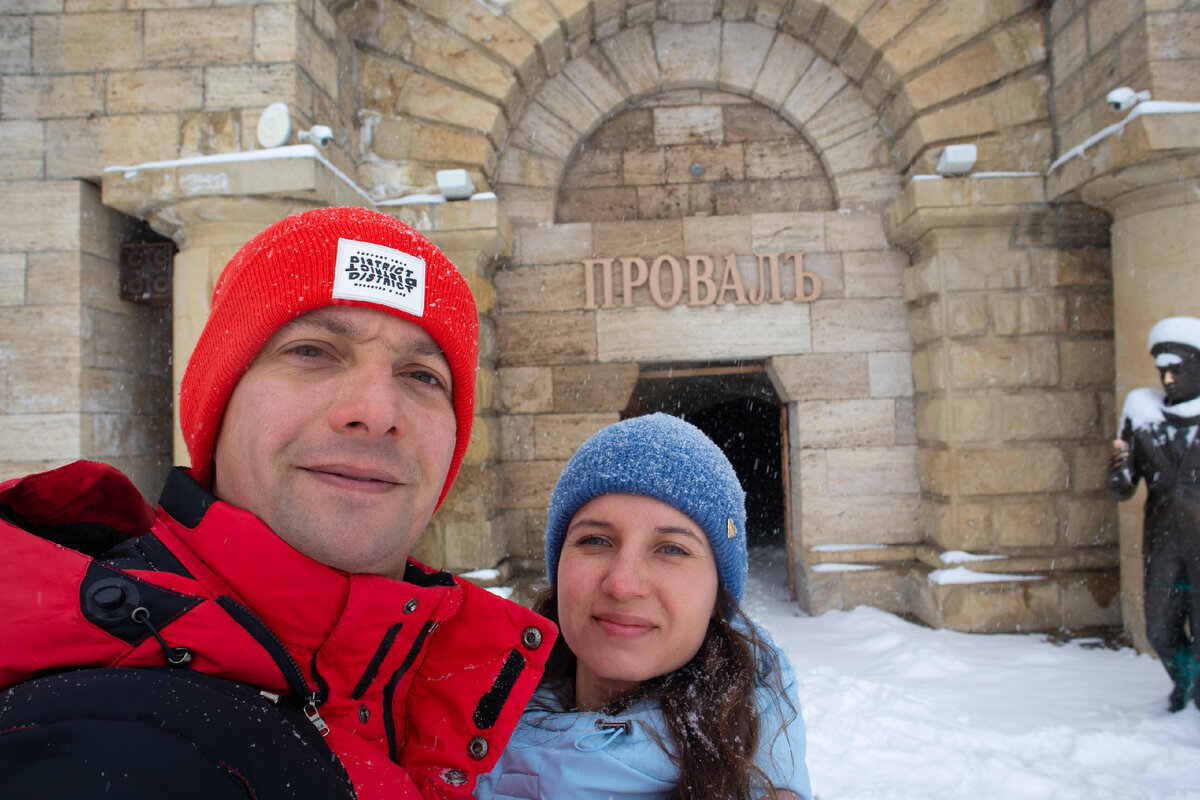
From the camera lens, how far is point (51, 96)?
14.3ft

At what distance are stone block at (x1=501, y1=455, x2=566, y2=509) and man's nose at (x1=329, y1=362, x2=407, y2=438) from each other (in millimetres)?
4493

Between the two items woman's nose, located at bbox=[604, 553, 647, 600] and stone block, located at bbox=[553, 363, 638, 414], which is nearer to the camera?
woman's nose, located at bbox=[604, 553, 647, 600]

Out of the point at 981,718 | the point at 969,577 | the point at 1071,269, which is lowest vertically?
the point at 981,718

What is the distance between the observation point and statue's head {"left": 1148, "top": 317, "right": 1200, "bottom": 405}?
3676 mm

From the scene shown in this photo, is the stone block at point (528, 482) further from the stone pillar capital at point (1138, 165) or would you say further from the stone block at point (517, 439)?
the stone pillar capital at point (1138, 165)

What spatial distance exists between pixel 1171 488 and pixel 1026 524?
1.42m

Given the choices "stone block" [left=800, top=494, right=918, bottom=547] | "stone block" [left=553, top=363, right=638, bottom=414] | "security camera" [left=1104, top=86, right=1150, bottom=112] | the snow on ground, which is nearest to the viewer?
the snow on ground

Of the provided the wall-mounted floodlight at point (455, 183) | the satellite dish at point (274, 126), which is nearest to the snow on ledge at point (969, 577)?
the wall-mounted floodlight at point (455, 183)

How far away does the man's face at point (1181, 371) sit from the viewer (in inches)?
145

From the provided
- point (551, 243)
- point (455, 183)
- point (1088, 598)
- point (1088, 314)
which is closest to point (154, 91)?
point (455, 183)

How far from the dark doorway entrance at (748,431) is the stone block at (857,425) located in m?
2.65

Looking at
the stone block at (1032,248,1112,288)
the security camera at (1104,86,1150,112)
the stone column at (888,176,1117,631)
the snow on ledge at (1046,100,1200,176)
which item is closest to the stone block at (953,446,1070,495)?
the stone column at (888,176,1117,631)

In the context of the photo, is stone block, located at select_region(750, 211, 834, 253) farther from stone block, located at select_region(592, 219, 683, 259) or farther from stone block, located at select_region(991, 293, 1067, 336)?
stone block, located at select_region(991, 293, 1067, 336)

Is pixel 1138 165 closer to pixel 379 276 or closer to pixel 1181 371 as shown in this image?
→ pixel 1181 371
